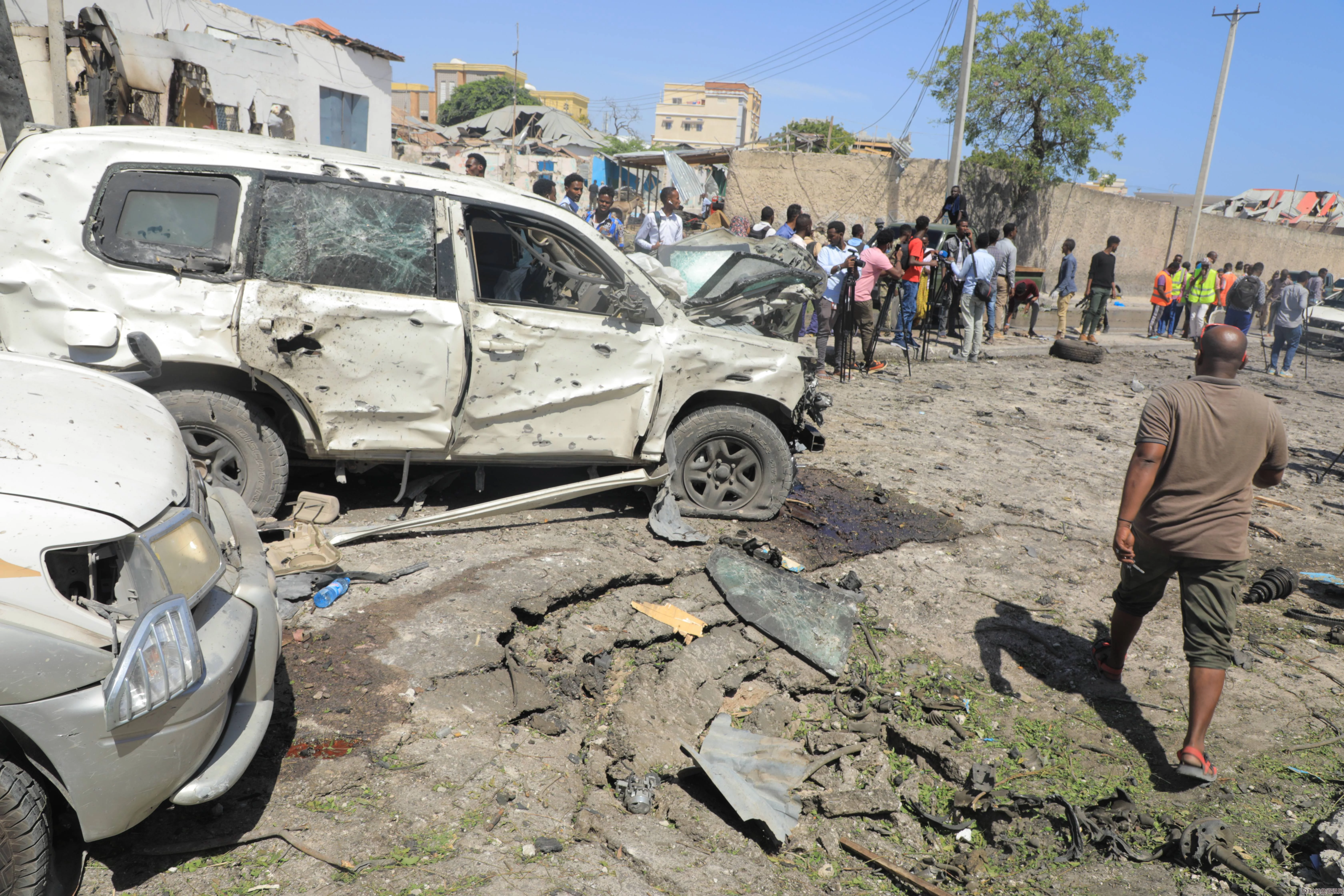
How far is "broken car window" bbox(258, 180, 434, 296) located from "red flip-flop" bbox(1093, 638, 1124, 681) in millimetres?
4113

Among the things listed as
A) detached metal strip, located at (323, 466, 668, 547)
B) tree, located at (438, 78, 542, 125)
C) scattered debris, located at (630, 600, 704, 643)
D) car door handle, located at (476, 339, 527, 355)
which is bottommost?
scattered debris, located at (630, 600, 704, 643)

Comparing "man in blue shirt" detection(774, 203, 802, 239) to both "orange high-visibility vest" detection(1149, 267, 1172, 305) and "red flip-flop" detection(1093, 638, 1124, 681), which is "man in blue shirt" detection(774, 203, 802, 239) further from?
"orange high-visibility vest" detection(1149, 267, 1172, 305)

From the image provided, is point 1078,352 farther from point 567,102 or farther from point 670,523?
point 567,102

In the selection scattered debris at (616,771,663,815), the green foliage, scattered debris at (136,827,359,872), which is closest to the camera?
scattered debris at (136,827,359,872)

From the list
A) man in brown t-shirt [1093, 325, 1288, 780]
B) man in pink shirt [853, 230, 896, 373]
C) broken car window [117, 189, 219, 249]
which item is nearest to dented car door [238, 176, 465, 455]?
broken car window [117, 189, 219, 249]

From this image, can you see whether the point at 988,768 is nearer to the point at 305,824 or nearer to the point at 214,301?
the point at 305,824

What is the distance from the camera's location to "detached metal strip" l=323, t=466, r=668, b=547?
455cm

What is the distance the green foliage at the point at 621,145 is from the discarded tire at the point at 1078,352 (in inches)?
1013

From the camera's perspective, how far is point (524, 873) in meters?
2.60

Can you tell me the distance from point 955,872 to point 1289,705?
241 cm

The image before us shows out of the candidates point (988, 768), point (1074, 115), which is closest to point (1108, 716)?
point (988, 768)

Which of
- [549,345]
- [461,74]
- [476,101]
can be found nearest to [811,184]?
[549,345]

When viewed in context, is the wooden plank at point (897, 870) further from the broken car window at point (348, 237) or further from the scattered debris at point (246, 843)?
the broken car window at point (348, 237)

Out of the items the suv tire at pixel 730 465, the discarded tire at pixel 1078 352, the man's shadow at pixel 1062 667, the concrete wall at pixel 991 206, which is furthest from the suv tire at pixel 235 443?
the concrete wall at pixel 991 206
